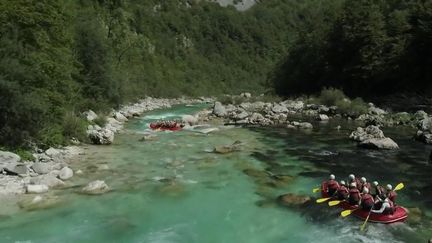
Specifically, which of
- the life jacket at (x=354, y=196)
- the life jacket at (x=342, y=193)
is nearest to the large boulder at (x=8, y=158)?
the life jacket at (x=342, y=193)

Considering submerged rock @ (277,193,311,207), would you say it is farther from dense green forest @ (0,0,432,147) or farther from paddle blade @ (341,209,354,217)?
dense green forest @ (0,0,432,147)

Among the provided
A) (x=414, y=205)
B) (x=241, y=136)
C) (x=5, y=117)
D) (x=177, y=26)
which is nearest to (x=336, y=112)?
(x=241, y=136)

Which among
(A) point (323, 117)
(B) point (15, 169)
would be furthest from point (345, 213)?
(A) point (323, 117)

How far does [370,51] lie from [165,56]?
65595 mm

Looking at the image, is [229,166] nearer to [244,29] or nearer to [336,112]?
[336,112]

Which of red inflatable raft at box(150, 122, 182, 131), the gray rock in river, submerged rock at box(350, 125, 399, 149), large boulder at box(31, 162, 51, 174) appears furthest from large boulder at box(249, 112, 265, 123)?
the gray rock in river

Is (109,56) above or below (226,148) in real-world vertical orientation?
above

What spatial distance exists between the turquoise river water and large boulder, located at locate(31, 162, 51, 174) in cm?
130

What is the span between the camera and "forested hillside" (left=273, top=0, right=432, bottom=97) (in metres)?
48.3

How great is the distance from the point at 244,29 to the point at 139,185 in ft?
460

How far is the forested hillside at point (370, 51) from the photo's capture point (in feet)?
158

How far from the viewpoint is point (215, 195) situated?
57.8ft

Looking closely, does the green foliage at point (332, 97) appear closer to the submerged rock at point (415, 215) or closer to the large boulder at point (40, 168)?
the submerged rock at point (415, 215)

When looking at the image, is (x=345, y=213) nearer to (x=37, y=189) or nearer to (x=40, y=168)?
(x=37, y=189)
